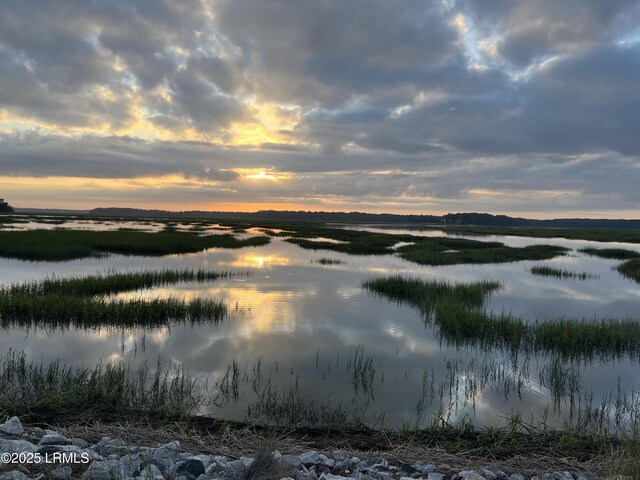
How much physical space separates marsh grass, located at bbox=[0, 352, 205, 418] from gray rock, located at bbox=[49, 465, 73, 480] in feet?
8.44

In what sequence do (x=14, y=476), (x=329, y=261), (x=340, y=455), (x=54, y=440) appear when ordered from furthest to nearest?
1. (x=329, y=261)
2. (x=340, y=455)
3. (x=54, y=440)
4. (x=14, y=476)

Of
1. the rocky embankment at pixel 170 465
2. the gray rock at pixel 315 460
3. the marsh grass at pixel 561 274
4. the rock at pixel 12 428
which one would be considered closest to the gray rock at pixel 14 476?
the rocky embankment at pixel 170 465

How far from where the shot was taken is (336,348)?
12.6 meters

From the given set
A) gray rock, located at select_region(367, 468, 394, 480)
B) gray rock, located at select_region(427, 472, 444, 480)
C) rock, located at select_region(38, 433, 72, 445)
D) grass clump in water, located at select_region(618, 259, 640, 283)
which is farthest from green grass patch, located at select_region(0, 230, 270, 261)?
grass clump in water, located at select_region(618, 259, 640, 283)

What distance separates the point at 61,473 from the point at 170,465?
1.18 meters

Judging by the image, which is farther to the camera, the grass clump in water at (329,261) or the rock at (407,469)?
the grass clump in water at (329,261)

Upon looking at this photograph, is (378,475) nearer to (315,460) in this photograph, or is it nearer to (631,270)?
(315,460)

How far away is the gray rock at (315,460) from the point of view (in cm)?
526

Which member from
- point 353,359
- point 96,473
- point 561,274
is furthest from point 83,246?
point 561,274

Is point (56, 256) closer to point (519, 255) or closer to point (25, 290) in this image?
point (25, 290)

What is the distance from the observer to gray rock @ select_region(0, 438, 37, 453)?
4777 mm

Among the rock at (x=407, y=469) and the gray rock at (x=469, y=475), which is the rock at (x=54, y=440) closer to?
the rock at (x=407, y=469)

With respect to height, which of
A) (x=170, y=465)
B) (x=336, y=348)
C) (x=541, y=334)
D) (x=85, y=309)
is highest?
(x=170, y=465)

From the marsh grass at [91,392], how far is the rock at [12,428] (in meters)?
0.79
